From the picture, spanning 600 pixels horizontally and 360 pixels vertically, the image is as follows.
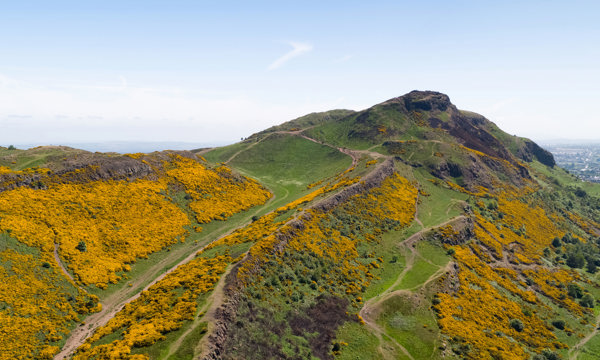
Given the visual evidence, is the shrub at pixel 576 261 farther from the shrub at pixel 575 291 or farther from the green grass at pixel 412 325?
the green grass at pixel 412 325

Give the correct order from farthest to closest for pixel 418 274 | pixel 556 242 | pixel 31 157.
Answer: pixel 556 242
pixel 31 157
pixel 418 274

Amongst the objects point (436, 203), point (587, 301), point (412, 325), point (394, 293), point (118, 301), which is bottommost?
point (587, 301)

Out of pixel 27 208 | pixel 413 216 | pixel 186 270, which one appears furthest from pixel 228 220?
pixel 413 216

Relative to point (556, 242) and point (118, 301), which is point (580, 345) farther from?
point (118, 301)

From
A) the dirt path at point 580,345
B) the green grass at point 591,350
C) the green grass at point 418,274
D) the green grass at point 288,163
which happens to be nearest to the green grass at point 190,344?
the green grass at point 418,274

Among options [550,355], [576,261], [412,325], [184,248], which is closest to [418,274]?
[412,325]

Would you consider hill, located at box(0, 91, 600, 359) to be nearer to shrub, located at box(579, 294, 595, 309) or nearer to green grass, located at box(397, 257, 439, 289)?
shrub, located at box(579, 294, 595, 309)

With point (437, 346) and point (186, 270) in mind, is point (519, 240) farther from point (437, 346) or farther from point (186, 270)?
point (186, 270)

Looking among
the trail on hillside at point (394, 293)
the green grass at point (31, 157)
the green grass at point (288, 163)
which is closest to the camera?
the trail on hillside at point (394, 293)

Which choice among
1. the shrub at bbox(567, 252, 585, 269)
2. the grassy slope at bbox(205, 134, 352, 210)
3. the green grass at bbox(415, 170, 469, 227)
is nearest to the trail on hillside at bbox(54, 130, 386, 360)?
the grassy slope at bbox(205, 134, 352, 210)
